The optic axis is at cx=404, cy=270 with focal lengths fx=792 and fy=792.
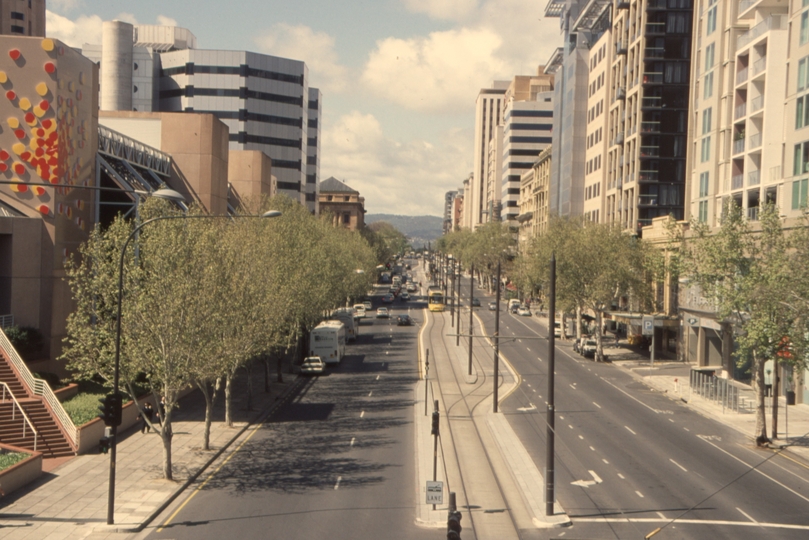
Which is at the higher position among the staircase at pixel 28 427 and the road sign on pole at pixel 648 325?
the road sign on pole at pixel 648 325

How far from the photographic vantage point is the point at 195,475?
29.3 m

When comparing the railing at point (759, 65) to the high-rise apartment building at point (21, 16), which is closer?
the railing at point (759, 65)

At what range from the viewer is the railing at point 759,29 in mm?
51062

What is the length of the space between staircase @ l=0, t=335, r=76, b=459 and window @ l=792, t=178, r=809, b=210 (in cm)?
3959

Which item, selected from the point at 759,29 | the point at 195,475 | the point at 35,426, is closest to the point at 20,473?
the point at 195,475

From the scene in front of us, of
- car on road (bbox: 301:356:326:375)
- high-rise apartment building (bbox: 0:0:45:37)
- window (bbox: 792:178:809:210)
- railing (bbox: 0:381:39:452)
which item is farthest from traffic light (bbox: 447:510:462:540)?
high-rise apartment building (bbox: 0:0:45:37)

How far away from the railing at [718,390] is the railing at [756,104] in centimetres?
1795

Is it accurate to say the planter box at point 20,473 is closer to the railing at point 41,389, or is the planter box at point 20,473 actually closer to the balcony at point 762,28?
the railing at point 41,389

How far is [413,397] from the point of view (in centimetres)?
4828

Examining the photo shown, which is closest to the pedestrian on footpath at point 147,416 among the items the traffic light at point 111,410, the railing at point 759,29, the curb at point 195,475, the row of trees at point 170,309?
the row of trees at point 170,309

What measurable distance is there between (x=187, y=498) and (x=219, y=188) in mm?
43010

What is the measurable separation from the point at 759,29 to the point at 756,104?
4.90 m

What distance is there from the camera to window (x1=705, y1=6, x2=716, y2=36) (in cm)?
6109

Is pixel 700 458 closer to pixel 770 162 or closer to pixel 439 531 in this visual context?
pixel 439 531
